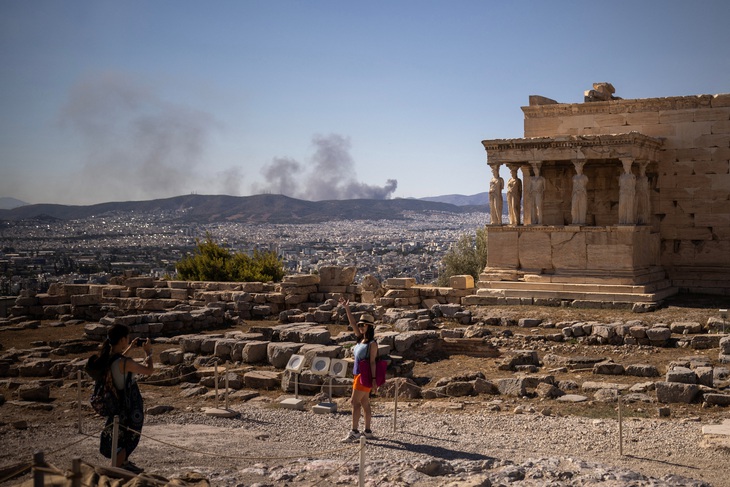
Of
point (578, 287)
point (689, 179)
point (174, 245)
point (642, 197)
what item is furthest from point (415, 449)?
point (174, 245)

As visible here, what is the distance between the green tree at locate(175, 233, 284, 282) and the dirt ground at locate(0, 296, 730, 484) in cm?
676

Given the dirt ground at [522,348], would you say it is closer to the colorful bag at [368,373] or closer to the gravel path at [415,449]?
the gravel path at [415,449]

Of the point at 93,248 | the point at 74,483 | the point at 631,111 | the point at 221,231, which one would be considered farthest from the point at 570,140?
the point at 221,231

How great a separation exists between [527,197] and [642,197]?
2805mm

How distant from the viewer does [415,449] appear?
9.37 meters

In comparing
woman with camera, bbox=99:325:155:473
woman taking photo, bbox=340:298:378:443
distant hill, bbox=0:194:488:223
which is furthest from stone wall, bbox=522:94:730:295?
distant hill, bbox=0:194:488:223

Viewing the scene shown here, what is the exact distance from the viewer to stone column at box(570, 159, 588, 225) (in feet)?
67.6

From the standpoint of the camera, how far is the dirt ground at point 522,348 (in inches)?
442

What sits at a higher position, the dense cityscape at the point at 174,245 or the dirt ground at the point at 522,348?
the dense cityscape at the point at 174,245

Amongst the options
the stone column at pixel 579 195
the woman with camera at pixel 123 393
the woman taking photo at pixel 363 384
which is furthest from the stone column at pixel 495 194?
the woman with camera at pixel 123 393

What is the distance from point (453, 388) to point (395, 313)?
7.33m

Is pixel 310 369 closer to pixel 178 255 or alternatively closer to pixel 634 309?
pixel 634 309

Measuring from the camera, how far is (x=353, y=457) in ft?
29.5

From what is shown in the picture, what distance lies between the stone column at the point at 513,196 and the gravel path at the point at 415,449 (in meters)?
11.4
